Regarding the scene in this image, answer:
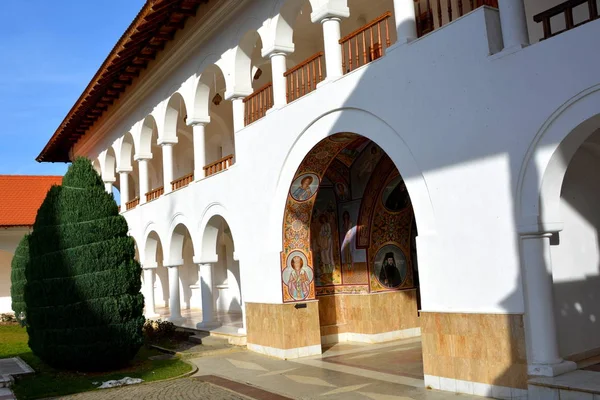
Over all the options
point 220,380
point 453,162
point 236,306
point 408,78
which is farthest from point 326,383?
point 236,306

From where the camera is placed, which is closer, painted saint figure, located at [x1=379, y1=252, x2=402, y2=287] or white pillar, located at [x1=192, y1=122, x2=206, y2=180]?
painted saint figure, located at [x1=379, y1=252, x2=402, y2=287]

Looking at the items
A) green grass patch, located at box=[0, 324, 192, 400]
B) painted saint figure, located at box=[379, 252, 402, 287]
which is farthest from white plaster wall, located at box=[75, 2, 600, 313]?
green grass patch, located at box=[0, 324, 192, 400]

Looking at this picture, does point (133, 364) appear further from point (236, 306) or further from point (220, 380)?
point (236, 306)

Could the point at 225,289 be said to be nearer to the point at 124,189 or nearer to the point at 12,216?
the point at 124,189

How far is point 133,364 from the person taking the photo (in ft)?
38.6

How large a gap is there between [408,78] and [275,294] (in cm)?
494

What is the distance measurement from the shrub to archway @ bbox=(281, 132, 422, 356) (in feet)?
11.1

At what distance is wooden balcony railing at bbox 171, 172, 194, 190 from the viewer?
1584 cm

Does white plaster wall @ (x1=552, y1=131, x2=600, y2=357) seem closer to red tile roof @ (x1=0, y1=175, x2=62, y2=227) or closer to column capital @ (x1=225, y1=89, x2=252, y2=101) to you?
column capital @ (x1=225, y1=89, x2=252, y2=101)

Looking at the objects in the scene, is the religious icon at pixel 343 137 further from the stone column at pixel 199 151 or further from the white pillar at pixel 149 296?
the white pillar at pixel 149 296

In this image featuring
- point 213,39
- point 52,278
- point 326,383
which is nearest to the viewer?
point 326,383

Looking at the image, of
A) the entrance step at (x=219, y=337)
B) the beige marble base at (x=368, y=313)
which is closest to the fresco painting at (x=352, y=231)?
the beige marble base at (x=368, y=313)

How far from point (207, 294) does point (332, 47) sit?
280 inches

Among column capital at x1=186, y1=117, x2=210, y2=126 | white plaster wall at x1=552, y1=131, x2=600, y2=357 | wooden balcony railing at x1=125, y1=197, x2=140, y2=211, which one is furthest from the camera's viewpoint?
wooden balcony railing at x1=125, y1=197, x2=140, y2=211
